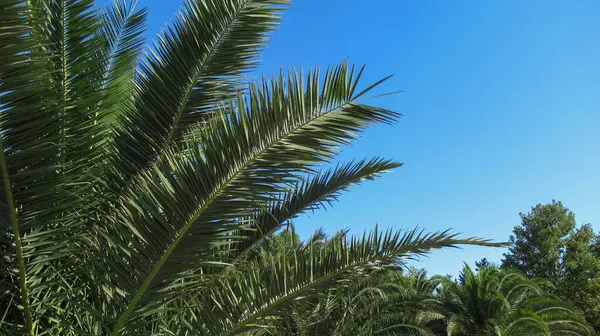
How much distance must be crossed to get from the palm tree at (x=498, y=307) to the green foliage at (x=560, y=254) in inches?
486

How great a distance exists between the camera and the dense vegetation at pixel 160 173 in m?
3.37

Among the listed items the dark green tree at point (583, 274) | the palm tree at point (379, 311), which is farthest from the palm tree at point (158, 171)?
the dark green tree at point (583, 274)

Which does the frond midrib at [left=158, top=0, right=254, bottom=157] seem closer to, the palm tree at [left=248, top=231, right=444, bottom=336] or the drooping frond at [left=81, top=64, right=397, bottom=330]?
the drooping frond at [left=81, top=64, right=397, bottom=330]

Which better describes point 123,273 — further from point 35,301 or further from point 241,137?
point 241,137

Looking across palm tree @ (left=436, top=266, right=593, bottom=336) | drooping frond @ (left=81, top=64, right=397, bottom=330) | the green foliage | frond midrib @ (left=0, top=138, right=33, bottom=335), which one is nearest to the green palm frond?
drooping frond @ (left=81, top=64, right=397, bottom=330)

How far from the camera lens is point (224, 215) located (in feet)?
11.4

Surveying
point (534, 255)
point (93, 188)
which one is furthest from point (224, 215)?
point (534, 255)

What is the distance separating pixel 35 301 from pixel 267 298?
1820 millimetres

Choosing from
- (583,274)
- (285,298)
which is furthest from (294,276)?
(583,274)

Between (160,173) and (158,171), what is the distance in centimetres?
3

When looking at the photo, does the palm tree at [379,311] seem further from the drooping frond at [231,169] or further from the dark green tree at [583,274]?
the dark green tree at [583,274]

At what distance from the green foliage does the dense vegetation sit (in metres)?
29.6

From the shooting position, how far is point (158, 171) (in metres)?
3.39

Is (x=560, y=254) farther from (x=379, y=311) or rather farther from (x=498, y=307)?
(x=379, y=311)
